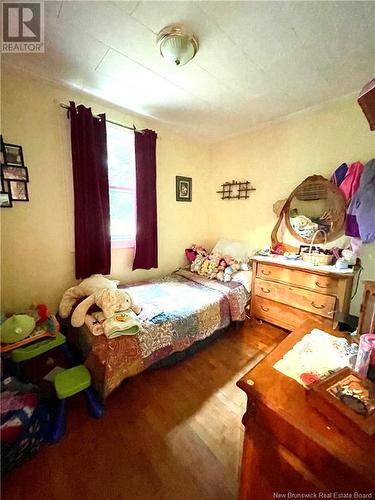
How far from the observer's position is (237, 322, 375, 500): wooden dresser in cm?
49

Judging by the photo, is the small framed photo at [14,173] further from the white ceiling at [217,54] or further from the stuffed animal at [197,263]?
the stuffed animal at [197,263]

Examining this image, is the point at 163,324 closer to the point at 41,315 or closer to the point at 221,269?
the point at 41,315

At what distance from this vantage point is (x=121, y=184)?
2.30 m

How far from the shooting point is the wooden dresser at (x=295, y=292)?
176 cm

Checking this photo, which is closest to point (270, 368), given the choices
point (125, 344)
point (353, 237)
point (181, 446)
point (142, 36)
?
point (181, 446)

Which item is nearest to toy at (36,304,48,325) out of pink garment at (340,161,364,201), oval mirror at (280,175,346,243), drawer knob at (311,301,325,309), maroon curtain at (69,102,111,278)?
maroon curtain at (69,102,111,278)

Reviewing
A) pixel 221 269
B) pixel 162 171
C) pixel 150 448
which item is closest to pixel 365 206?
pixel 221 269

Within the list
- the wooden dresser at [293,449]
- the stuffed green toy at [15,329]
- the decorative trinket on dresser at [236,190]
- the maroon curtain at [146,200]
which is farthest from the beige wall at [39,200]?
the wooden dresser at [293,449]

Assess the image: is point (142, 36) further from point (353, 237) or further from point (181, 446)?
point (181, 446)

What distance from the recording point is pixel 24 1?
110cm

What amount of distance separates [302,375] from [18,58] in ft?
8.77

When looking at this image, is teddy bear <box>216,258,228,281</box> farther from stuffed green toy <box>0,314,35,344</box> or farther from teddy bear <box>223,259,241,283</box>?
stuffed green toy <box>0,314,35,344</box>

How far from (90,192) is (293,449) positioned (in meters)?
2.21

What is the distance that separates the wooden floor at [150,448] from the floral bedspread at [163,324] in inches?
8.4
